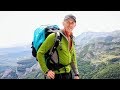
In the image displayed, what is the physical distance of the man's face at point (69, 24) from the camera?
2477mm

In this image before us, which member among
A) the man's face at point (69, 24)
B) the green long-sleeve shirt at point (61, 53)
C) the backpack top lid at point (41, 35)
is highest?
the man's face at point (69, 24)

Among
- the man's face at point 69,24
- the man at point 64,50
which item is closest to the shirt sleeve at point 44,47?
the man at point 64,50

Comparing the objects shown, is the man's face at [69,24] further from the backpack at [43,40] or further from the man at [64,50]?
the backpack at [43,40]

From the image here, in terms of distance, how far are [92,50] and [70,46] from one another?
152m

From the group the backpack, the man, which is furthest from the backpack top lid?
the man

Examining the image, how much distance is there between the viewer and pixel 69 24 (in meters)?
2.49

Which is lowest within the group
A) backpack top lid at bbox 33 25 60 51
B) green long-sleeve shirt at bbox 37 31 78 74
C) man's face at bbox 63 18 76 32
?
green long-sleeve shirt at bbox 37 31 78 74

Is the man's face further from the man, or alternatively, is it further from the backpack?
the backpack

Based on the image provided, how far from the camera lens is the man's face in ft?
8.13

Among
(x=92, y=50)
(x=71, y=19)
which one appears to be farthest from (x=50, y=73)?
(x=92, y=50)
